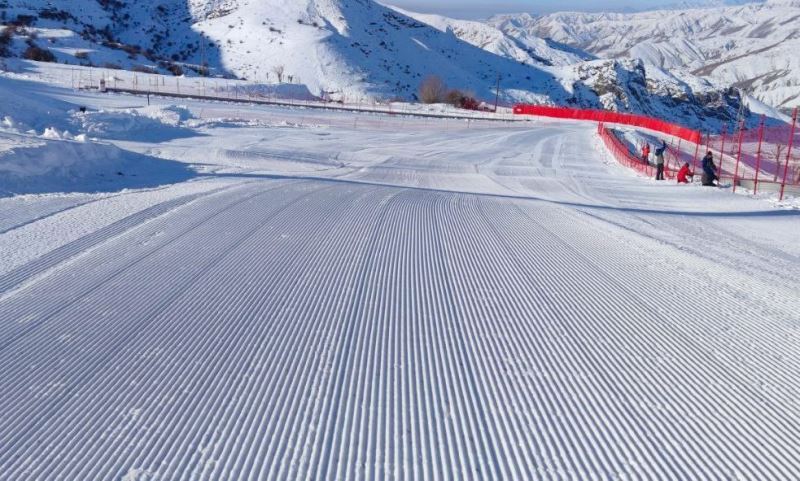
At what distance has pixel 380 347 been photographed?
20.2 feet

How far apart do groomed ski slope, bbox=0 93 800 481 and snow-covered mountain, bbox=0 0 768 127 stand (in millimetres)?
81382

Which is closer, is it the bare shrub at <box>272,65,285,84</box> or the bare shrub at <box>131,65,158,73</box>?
the bare shrub at <box>131,65,158,73</box>

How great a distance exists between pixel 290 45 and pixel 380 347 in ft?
359

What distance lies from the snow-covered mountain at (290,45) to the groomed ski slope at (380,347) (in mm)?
81382

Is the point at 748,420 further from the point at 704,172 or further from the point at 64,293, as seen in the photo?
the point at 704,172

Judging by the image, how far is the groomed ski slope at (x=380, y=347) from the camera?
445cm

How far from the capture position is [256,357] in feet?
19.1

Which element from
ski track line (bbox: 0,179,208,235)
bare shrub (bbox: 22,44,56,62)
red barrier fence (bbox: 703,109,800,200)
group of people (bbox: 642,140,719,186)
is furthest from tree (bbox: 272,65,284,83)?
ski track line (bbox: 0,179,208,235)

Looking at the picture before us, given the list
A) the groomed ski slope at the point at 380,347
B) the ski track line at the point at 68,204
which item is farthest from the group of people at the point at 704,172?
the ski track line at the point at 68,204

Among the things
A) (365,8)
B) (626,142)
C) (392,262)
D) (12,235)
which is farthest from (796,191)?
(365,8)

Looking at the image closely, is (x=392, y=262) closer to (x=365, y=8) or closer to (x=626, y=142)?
(x=626, y=142)

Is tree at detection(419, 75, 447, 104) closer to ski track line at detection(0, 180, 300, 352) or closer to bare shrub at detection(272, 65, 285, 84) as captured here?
bare shrub at detection(272, 65, 285, 84)

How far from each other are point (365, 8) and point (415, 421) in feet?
458

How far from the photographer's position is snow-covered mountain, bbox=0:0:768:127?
97.8 metres
